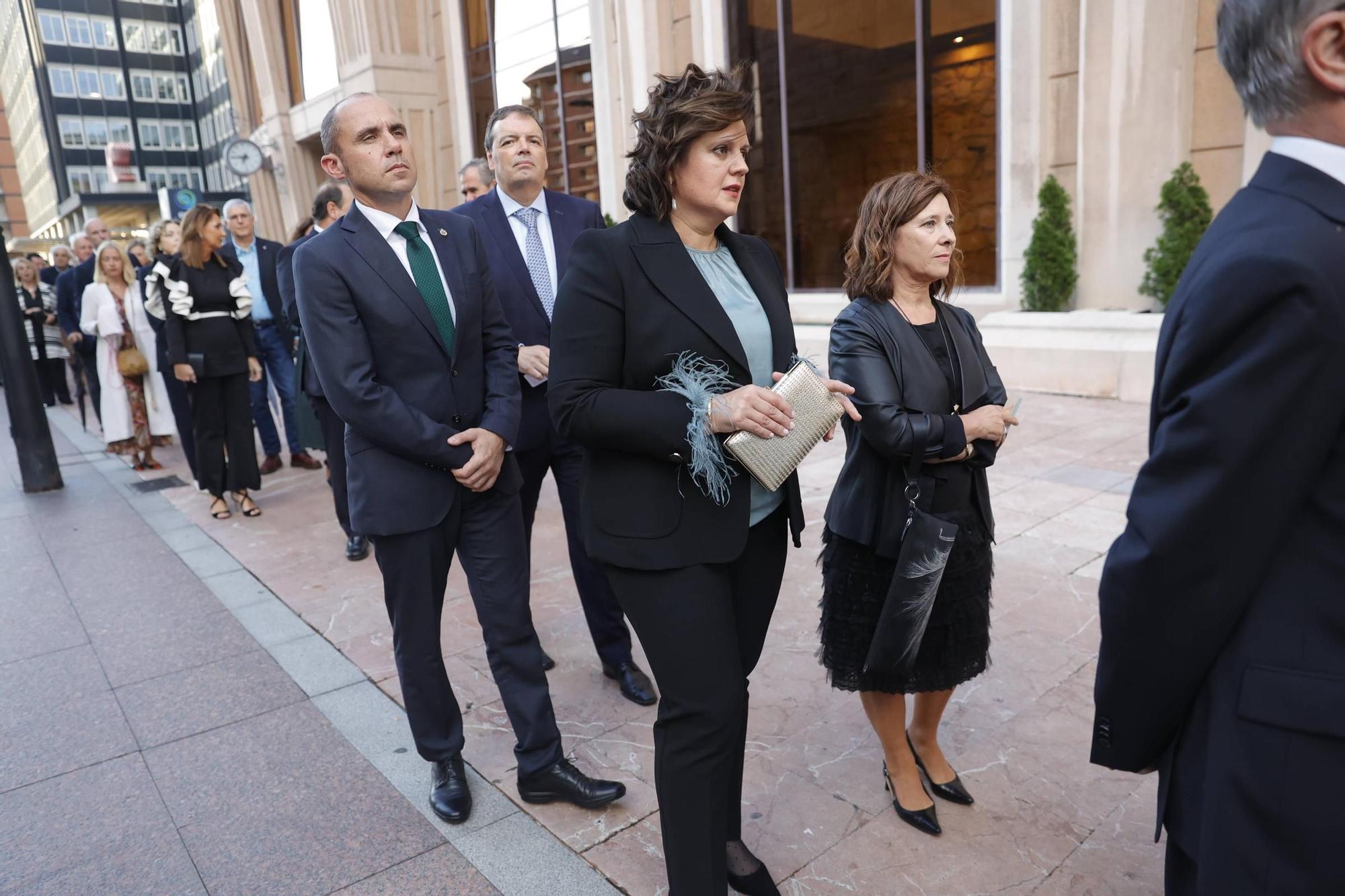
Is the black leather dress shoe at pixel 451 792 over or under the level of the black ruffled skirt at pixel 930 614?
under

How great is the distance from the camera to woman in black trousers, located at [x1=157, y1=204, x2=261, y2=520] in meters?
6.32

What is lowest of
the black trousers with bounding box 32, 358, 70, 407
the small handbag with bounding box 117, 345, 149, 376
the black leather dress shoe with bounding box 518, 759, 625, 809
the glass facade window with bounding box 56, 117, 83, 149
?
the black leather dress shoe with bounding box 518, 759, 625, 809

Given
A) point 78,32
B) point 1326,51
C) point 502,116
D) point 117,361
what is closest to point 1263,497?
point 1326,51

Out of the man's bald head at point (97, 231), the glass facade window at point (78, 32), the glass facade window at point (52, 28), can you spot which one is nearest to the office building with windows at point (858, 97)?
the man's bald head at point (97, 231)

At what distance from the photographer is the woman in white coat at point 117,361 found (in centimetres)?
833

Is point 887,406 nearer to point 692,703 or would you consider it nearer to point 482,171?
point 692,703

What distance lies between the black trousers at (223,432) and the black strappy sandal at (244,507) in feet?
0.33

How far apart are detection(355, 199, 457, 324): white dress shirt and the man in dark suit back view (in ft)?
6.97

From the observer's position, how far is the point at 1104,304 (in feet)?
29.4

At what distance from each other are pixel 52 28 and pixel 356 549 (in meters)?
89.7

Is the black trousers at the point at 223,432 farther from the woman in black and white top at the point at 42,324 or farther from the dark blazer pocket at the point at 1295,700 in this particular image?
the woman in black and white top at the point at 42,324

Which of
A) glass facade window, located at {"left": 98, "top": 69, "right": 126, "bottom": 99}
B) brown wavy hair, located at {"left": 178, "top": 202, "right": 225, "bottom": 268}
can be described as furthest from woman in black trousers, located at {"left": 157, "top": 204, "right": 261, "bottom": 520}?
glass facade window, located at {"left": 98, "top": 69, "right": 126, "bottom": 99}

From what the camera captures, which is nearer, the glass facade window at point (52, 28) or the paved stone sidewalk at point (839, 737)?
the paved stone sidewalk at point (839, 737)

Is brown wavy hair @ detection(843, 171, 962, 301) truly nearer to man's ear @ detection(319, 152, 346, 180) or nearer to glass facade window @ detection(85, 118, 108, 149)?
man's ear @ detection(319, 152, 346, 180)
